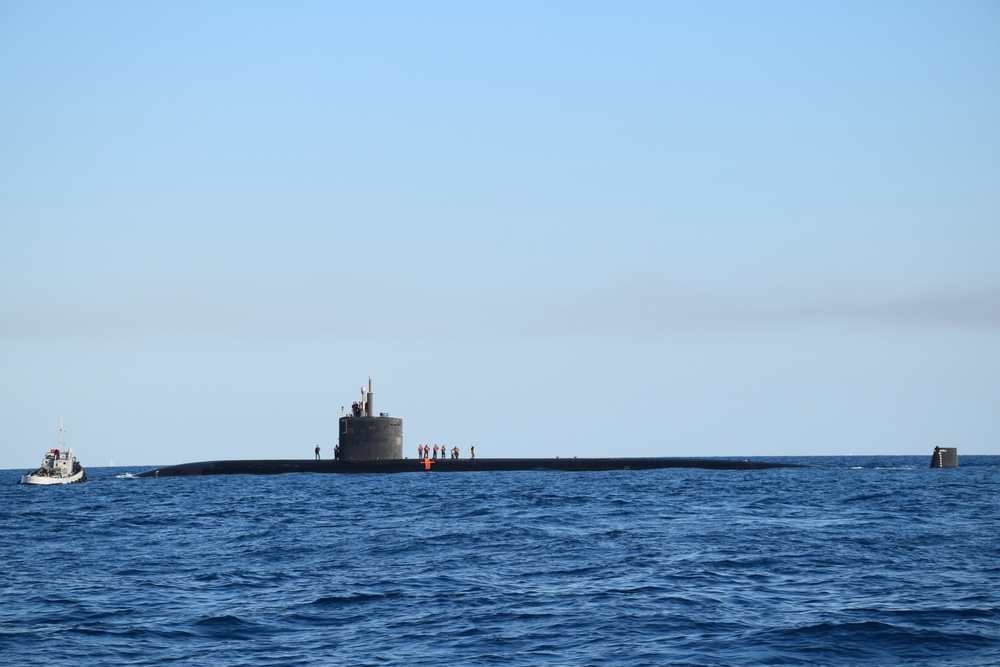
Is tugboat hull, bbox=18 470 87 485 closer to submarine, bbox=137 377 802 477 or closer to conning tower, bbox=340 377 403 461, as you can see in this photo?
submarine, bbox=137 377 802 477

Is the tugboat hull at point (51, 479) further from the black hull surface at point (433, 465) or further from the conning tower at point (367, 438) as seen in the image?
the conning tower at point (367, 438)

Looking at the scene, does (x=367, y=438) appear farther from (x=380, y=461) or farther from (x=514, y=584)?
(x=514, y=584)

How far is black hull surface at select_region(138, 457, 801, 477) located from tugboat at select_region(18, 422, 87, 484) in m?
7.83

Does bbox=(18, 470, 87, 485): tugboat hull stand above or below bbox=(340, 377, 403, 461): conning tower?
below

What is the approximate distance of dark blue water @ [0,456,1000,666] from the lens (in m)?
17.3

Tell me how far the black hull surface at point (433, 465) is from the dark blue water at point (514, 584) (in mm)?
27422

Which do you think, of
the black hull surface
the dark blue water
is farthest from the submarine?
the dark blue water

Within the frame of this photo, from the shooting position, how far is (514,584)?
2306cm

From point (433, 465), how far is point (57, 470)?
31147 millimetres

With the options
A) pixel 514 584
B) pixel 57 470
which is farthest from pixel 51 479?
pixel 514 584

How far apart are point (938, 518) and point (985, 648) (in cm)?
Result: 2047

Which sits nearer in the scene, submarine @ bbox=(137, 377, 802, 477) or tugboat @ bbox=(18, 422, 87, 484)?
submarine @ bbox=(137, 377, 802, 477)

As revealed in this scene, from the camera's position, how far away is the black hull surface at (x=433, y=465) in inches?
2805

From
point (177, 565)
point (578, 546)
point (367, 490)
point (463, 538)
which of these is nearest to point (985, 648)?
point (578, 546)
